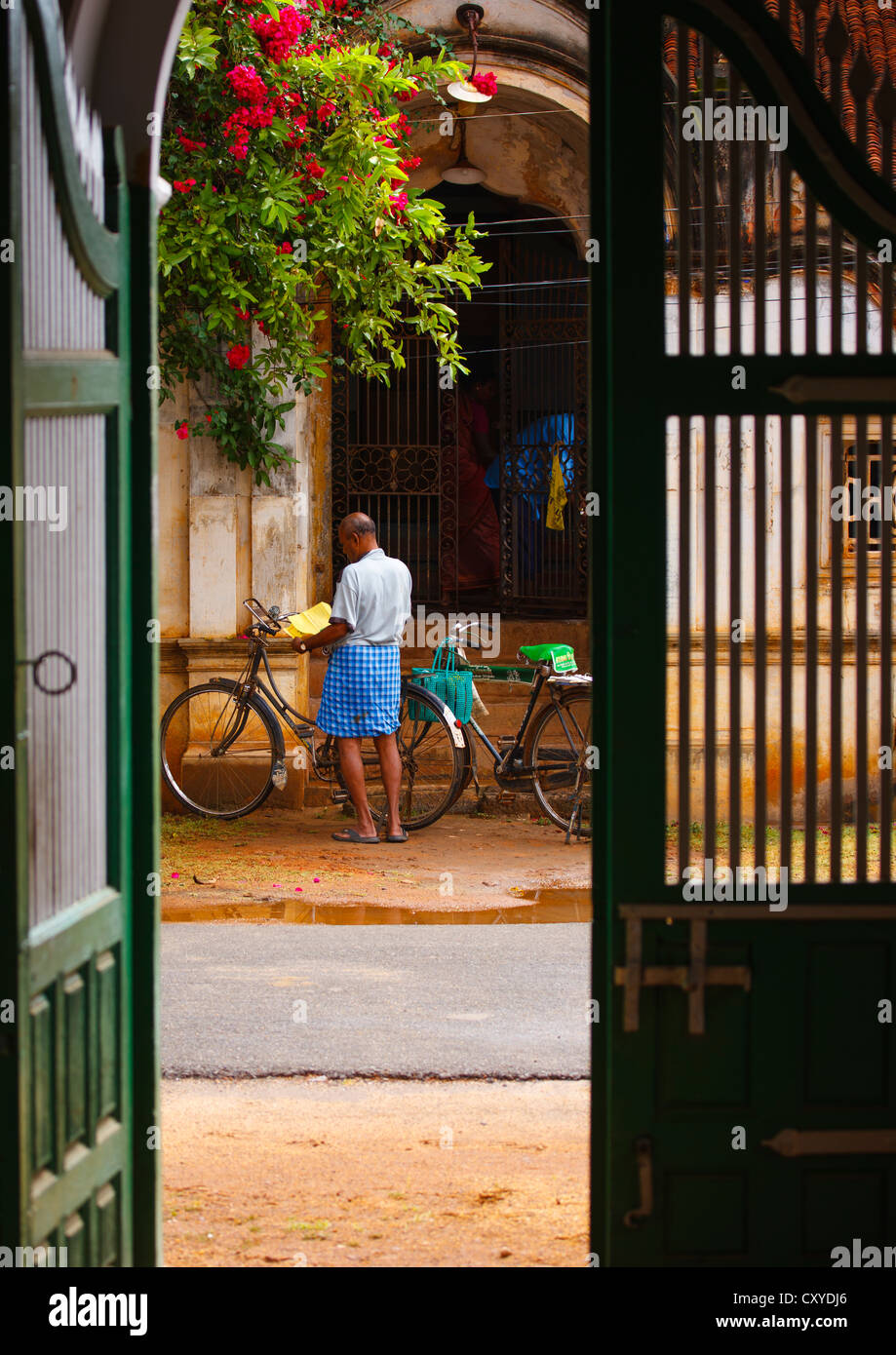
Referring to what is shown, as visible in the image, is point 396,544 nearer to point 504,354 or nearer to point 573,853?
point 504,354

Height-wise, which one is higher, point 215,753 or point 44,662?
point 44,662

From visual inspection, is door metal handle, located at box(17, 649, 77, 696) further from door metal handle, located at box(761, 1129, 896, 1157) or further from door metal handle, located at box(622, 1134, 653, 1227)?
door metal handle, located at box(761, 1129, 896, 1157)

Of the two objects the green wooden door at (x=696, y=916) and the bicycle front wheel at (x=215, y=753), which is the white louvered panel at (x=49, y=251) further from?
the bicycle front wheel at (x=215, y=753)

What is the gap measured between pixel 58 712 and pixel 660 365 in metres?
1.41

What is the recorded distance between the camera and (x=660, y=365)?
310cm

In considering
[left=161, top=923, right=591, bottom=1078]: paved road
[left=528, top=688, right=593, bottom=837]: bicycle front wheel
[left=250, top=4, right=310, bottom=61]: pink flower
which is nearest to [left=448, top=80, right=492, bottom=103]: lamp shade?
[left=250, top=4, right=310, bottom=61]: pink flower

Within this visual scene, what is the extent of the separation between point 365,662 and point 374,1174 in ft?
16.6

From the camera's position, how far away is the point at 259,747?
34.4 feet

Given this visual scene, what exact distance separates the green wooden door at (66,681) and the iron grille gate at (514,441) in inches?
399

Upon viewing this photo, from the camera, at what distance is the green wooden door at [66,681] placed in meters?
2.70

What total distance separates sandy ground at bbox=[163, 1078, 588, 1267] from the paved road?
0.20m

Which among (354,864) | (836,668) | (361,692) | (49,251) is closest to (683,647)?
(836,668)

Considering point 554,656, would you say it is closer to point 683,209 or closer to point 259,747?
point 259,747

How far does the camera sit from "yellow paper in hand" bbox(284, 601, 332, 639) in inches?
384
